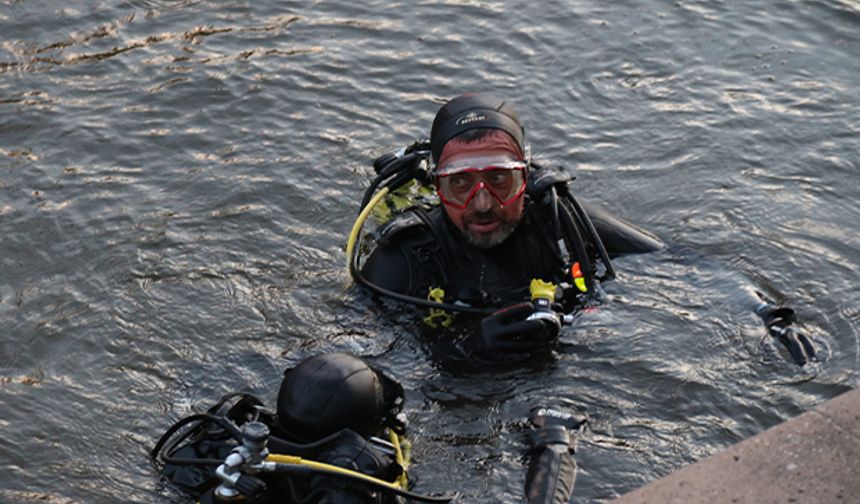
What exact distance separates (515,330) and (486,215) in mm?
682

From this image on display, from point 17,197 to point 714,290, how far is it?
4.14 m

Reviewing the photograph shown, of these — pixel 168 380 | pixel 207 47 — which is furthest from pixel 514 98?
pixel 168 380

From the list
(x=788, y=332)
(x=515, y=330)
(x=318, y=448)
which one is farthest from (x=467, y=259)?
(x=318, y=448)

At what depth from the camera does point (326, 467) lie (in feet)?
14.2

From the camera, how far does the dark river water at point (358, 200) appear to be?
5641mm

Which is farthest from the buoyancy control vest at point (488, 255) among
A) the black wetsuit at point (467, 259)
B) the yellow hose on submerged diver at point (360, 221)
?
the yellow hose on submerged diver at point (360, 221)

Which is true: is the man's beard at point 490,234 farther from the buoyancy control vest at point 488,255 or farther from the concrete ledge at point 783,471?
the concrete ledge at point 783,471

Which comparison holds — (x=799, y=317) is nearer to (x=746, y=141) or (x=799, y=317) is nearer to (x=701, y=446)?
(x=701, y=446)

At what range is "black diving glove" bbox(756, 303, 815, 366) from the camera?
582 centimetres

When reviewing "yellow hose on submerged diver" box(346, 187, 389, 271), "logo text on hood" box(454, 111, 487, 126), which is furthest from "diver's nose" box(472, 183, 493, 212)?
"yellow hose on submerged diver" box(346, 187, 389, 271)

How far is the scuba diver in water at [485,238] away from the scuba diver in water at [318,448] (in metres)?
0.99

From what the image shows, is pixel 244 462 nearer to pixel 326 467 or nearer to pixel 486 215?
pixel 326 467

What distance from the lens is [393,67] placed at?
359 inches

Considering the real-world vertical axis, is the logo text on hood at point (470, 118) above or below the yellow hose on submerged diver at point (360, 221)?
above
